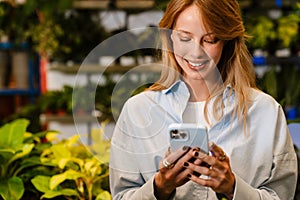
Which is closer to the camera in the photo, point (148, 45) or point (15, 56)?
point (148, 45)

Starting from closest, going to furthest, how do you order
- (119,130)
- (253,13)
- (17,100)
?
1. (119,130)
2. (253,13)
3. (17,100)

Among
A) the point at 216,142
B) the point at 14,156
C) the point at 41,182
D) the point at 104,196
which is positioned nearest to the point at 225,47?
the point at 216,142

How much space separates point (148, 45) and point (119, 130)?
0.19 meters

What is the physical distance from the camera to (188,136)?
96 cm

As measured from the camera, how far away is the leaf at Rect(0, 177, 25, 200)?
157 cm

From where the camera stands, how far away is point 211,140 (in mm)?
1071

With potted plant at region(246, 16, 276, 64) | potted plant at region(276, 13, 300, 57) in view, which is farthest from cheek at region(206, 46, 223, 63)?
potted plant at region(276, 13, 300, 57)

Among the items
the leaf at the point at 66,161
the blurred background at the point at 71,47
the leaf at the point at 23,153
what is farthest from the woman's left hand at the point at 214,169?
the blurred background at the point at 71,47

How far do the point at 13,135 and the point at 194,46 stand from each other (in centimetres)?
99

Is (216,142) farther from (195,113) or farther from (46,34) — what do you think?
(46,34)

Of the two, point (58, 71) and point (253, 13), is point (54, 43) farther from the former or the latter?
point (253, 13)

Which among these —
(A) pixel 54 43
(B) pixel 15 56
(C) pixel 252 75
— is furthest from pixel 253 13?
(C) pixel 252 75

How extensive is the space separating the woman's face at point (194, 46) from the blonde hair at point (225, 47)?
1 cm

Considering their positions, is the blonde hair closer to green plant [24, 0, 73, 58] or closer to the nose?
the nose
